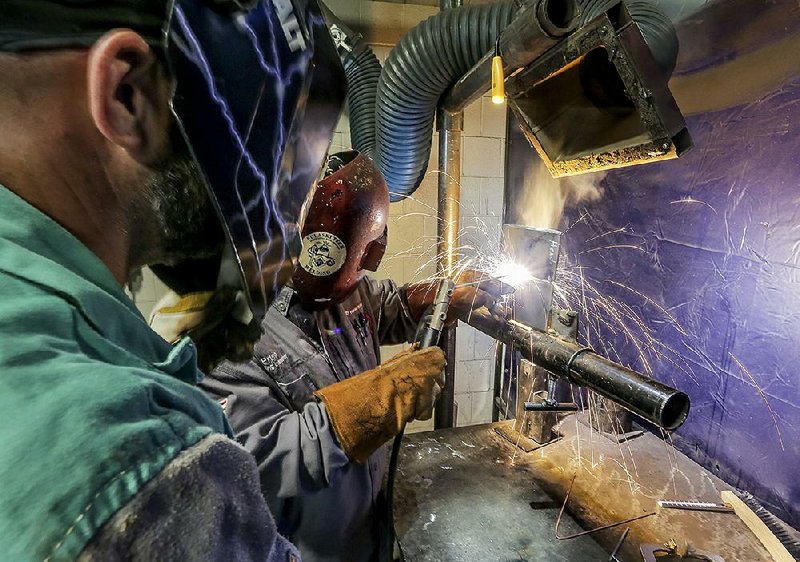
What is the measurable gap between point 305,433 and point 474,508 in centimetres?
73

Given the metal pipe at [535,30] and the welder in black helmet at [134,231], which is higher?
the metal pipe at [535,30]

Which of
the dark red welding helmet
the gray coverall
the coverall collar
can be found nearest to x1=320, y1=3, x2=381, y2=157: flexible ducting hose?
the dark red welding helmet

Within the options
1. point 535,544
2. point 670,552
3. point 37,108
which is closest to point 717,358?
point 670,552

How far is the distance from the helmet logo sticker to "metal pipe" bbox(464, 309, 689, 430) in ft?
2.19

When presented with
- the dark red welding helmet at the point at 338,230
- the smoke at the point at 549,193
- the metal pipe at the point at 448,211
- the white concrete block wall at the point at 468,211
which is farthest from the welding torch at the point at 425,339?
the white concrete block wall at the point at 468,211

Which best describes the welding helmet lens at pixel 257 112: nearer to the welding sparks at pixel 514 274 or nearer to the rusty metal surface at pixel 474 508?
the welding sparks at pixel 514 274

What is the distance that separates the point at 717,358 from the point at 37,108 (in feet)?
6.95

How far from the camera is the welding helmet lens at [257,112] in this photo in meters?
0.57

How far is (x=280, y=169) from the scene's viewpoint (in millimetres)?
728

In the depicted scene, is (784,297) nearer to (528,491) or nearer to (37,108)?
(528,491)

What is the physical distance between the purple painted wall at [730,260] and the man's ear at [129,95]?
1.77 m

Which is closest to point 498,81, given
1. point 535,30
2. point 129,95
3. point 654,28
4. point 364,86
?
point 535,30

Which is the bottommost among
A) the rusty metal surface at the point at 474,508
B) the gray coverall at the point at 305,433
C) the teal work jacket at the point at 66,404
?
the rusty metal surface at the point at 474,508

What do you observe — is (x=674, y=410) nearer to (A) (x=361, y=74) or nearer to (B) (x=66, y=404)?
(B) (x=66, y=404)
